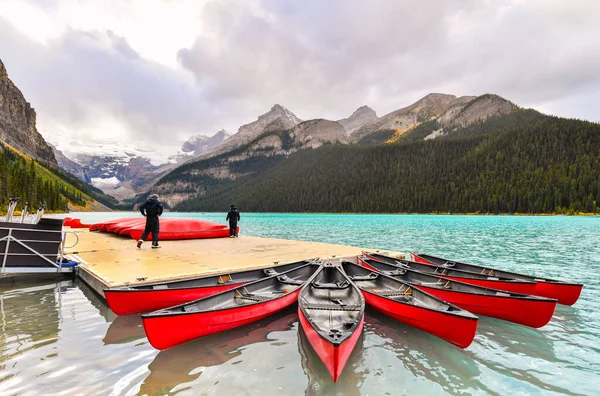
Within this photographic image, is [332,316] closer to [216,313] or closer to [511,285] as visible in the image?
[216,313]

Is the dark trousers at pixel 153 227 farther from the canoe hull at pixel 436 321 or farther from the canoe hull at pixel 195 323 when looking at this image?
the canoe hull at pixel 436 321

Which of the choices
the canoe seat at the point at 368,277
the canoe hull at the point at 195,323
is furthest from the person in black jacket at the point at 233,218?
the canoe hull at the point at 195,323

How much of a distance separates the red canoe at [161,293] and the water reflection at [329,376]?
12.3ft

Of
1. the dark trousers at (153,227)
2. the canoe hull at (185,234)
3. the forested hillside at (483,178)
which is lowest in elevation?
the canoe hull at (185,234)

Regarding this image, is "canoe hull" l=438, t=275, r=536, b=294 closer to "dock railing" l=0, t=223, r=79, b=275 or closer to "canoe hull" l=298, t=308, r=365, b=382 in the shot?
"canoe hull" l=298, t=308, r=365, b=382

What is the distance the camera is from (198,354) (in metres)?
6.67

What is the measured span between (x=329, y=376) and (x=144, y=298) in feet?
18.0

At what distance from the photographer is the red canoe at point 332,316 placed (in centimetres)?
528

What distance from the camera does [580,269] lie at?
58.7ft

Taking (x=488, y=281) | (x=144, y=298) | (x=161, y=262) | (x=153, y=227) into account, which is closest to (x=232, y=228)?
(x=153, y=227)

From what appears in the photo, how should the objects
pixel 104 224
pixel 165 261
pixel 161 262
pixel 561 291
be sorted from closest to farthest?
pixel 561 291, pixel 161 262, pixel 165 261, pixel 104 224

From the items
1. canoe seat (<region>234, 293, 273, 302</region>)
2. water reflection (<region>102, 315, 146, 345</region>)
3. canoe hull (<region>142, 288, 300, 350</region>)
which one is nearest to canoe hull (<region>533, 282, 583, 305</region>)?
canoe hull (<region>142, 288, 300, 350</region>)

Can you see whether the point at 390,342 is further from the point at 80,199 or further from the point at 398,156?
the point at 80,199

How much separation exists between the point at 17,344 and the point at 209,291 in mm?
4466
